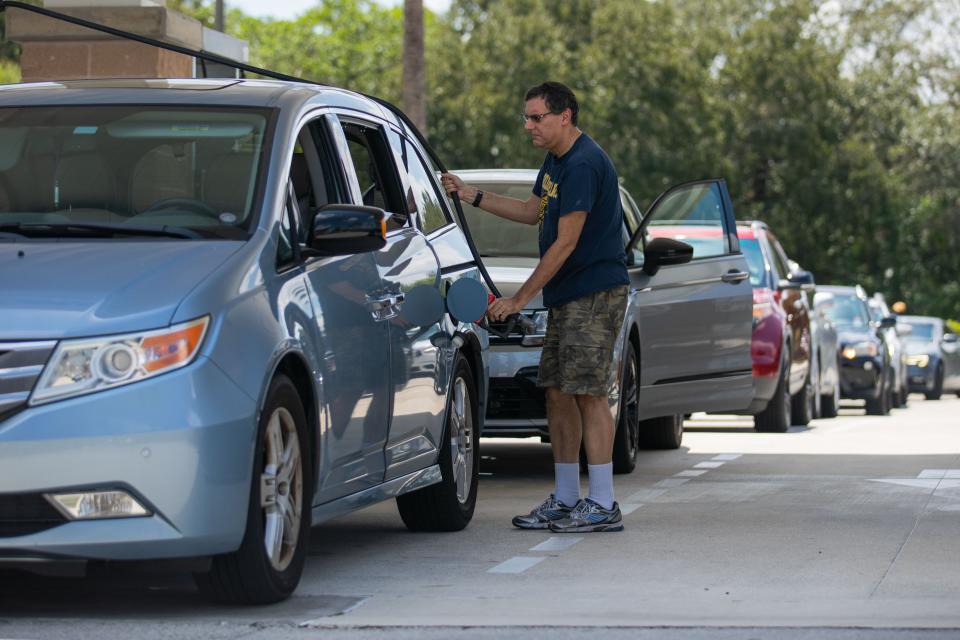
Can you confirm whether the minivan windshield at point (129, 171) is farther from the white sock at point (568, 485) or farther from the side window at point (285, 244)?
the white sock at point (568, 485)

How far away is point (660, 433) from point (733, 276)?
67.5 inches

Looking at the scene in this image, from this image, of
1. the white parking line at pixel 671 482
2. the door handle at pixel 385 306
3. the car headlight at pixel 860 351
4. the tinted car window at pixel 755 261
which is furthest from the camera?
the car headlight at pixel 860 351

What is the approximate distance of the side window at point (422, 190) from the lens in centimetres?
880

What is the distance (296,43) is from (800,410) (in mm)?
58661

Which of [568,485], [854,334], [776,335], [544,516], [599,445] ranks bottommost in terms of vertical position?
[854,334]

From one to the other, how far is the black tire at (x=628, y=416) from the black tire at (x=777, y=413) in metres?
6.29

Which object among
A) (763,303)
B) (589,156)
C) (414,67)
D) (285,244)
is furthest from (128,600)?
(414,67)

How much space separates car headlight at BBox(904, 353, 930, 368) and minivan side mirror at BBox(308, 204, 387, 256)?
112ft

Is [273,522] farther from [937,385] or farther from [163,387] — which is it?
[937,385]

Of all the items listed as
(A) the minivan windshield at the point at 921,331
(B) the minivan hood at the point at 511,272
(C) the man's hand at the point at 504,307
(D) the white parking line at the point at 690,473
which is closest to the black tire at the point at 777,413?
(D) the white parking line at the point at 690,473

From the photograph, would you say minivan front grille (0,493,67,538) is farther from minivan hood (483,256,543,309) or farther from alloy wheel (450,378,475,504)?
minivan hood (483,256,543,309)

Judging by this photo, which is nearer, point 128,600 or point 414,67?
point 128,600

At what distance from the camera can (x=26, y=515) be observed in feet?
19.6

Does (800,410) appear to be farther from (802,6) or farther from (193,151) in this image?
(802,6)
